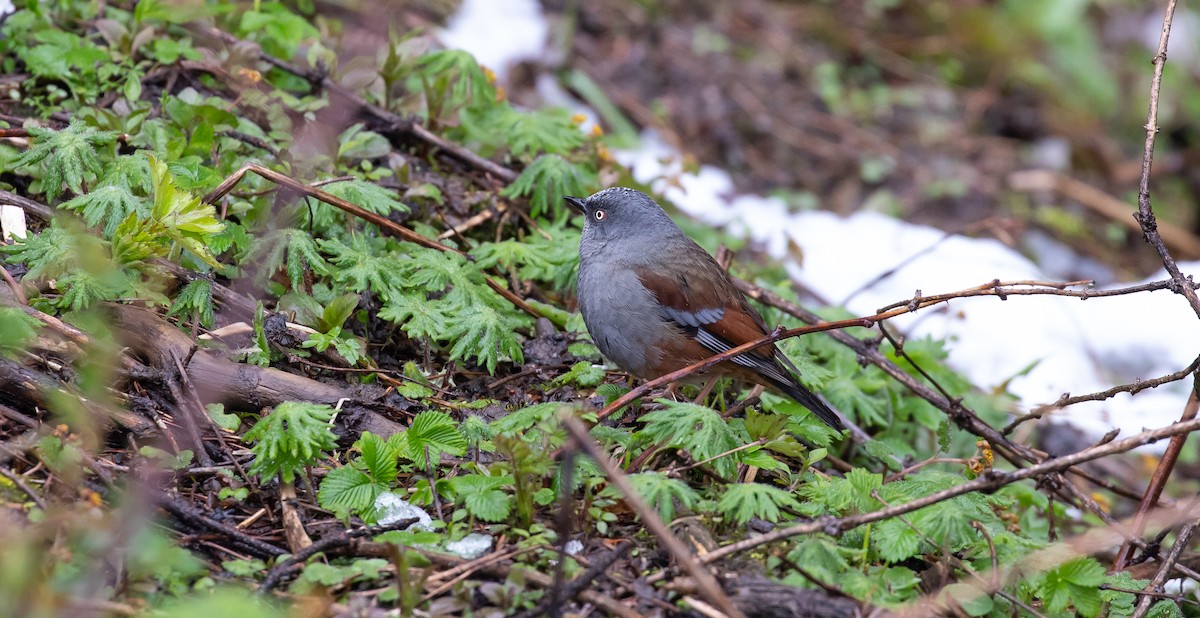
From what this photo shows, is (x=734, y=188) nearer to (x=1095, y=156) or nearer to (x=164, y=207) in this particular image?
(x=1095, y=156)

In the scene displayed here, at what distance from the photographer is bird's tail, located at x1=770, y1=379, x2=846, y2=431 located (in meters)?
4.18

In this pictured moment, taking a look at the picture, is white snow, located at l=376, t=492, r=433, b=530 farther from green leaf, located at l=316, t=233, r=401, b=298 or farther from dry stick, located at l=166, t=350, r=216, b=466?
green leaf, located at l=316, t=233, r=401, b=298

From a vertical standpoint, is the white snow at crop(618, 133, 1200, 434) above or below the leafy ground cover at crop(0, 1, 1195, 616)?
above

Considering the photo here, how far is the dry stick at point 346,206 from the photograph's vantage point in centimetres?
397

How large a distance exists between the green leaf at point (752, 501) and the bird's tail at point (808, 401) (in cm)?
93

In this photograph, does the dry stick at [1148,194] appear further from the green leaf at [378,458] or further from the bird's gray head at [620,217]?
the green leaf at [378,458]

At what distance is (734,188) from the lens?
317 inches

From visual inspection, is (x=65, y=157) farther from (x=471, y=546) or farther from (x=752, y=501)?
(x=752, y=501)

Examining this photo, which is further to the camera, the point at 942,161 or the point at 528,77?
the point at 942,161

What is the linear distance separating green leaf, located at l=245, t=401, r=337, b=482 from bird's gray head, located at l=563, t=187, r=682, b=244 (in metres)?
1.82

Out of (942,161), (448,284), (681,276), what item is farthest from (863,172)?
(448,284)

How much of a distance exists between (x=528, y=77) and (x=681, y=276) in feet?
12.4

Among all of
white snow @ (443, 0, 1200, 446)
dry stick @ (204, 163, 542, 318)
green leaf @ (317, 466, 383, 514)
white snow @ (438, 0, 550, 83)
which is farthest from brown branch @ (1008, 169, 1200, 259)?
green leaf @ (317, 466, 383, 514)

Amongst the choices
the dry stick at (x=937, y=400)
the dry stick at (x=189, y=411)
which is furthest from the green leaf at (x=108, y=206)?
the dry stick at (x=937, y=400)
